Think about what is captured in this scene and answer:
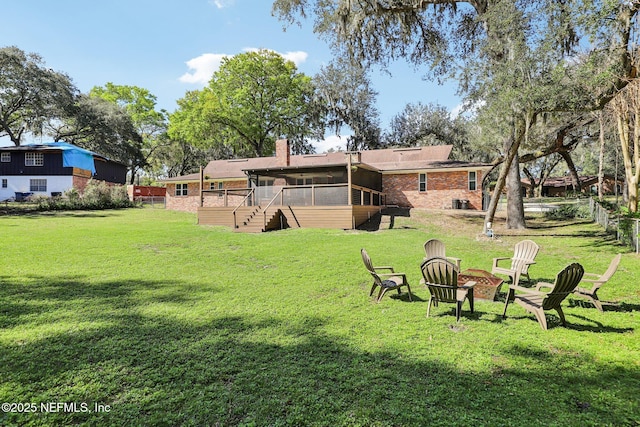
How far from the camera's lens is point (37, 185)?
1199 inches

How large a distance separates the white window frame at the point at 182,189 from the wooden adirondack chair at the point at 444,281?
26.2 m

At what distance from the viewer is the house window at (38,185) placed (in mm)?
30359

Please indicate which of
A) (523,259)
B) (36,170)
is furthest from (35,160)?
(523,259)

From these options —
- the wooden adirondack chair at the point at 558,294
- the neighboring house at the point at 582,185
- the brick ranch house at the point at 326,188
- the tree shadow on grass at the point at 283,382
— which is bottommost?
the tree shadow on grass at the point at 283,382

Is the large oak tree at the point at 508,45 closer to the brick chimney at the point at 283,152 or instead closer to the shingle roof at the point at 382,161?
the shingle roof at the point at 382,161

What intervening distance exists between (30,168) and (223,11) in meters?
28.2

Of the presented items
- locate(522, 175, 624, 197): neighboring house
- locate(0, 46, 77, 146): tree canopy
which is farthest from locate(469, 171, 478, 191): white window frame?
locate(0, 46, 77, 146): tree canopy

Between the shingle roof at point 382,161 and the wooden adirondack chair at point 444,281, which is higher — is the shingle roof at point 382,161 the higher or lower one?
the higher one

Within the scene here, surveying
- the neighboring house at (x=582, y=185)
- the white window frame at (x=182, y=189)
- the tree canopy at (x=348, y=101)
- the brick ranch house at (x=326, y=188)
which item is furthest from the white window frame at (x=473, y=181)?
the neighboring house at (x=582, y=185)

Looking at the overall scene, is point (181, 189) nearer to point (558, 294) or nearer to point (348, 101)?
point (348, 101)

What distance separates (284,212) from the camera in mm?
16719

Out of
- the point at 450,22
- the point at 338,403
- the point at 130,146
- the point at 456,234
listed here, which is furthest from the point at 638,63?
the point at 130,146

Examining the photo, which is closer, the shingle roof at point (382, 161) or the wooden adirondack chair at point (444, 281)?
the wooden adirondack chair at point (444, 281)

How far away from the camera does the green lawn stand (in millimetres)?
2746
